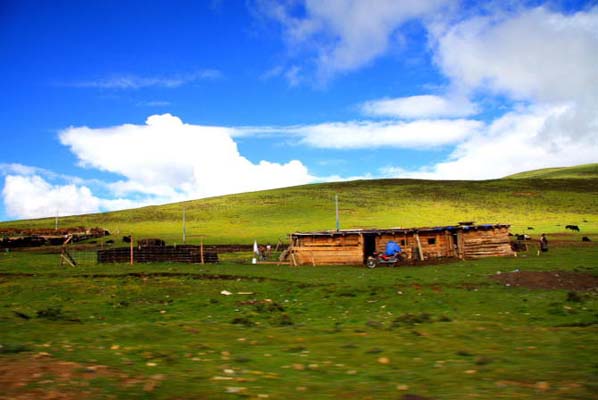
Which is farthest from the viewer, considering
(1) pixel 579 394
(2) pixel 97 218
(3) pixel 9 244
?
(2) pixel 97 218

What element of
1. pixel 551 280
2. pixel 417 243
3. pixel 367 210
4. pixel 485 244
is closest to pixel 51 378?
pixel 551 280

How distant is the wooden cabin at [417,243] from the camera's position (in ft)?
147

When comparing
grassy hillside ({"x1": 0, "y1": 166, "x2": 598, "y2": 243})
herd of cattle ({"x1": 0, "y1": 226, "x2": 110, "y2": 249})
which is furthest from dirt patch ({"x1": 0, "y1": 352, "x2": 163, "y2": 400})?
grassy hillside ({"x1": 0, "y1": 166, "x2": 598, "y2": 243})

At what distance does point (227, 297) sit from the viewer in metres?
22.8

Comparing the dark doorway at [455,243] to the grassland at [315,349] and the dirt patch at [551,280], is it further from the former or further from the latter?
the grassland at [315,349]

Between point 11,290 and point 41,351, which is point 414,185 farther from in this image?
point 41,351

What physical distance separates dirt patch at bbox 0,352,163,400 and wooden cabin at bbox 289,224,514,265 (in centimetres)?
3749

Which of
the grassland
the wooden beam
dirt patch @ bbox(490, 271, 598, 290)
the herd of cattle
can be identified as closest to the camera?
the grassland

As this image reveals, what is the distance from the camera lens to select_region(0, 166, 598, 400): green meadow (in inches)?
282

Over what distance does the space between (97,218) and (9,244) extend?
154 ft

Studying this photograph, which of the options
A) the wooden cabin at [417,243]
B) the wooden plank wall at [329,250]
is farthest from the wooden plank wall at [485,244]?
the wooden plank wall at [329,250]

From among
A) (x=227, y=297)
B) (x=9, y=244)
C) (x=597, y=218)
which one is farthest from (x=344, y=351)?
(x=597, y=218)

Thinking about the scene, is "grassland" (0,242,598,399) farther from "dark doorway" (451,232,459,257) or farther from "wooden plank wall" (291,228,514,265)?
"dark doorway" (451,232,459,257)

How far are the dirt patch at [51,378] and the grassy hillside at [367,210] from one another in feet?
208
